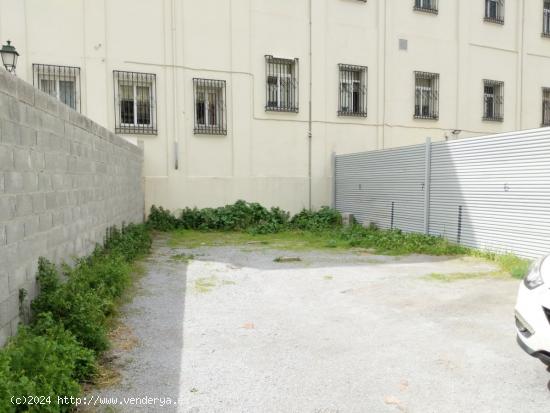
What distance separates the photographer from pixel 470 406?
10.0ft

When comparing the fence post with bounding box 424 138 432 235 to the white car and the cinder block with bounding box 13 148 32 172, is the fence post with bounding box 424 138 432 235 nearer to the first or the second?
the white car

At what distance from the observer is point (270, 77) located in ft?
46.2

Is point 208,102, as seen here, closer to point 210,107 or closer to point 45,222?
point 210,107

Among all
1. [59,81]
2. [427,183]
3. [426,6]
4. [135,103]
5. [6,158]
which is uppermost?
[426,6]

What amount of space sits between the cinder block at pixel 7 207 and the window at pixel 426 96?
14.3 metres

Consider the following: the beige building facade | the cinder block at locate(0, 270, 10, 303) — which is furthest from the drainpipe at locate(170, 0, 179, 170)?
the cinder block at locate(0, 270, 10, 303)

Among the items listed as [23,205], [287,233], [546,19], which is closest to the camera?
[23,205]

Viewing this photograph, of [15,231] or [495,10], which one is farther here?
[495,10]

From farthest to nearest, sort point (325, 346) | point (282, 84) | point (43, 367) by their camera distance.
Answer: point (282, 84)
point (325, 346)
point (43, 367)

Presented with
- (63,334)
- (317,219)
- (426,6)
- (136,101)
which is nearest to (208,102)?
(136,101)

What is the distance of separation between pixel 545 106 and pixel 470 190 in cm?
1157

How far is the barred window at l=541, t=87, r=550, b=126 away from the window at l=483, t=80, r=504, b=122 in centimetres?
231

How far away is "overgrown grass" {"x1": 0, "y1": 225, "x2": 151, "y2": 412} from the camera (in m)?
2.67

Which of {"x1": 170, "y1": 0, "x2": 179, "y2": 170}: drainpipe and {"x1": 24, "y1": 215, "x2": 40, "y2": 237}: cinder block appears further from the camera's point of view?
{"x1": 170, "y1": 0, "x2": 179, "y2": 170}: drainpipe
